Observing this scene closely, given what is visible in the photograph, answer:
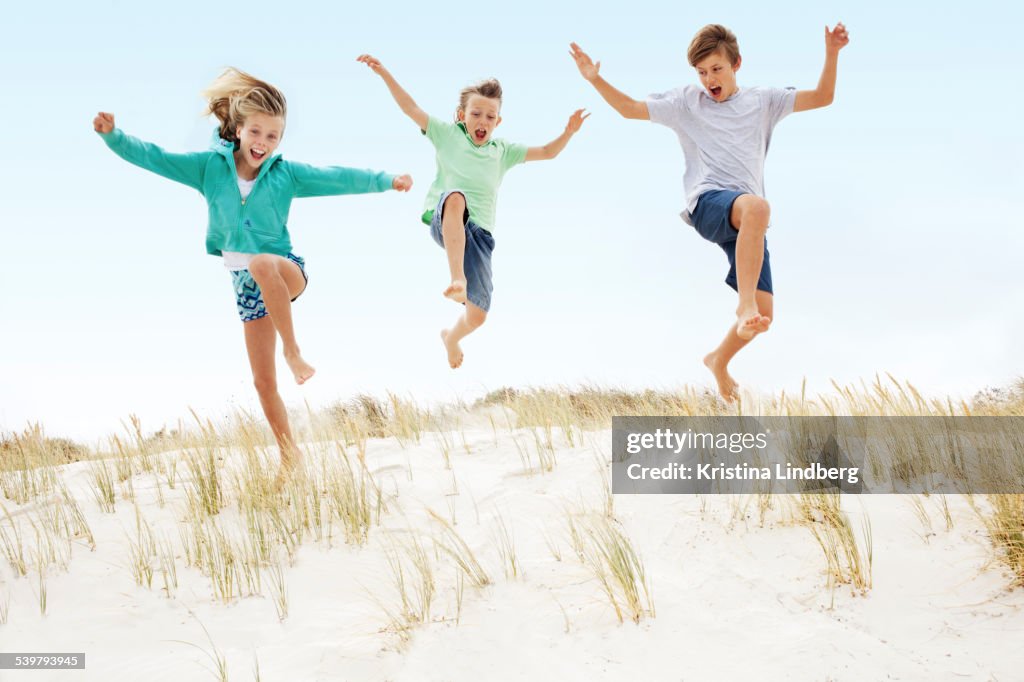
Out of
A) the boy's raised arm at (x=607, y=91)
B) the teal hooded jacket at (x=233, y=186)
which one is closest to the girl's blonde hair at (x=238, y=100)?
the teal hooded jacket at (x=233, y=186)

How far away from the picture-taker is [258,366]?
5.07 meters

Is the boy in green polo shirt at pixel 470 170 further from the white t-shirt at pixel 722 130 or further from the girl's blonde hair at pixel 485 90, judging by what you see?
the white t-shirt at pixel 722 130

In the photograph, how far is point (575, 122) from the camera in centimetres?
641

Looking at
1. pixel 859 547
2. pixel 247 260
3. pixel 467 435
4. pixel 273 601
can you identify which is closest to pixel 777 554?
pixel 859 547

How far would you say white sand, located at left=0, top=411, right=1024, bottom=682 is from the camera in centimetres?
330

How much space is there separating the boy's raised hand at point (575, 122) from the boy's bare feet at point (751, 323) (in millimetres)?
2080

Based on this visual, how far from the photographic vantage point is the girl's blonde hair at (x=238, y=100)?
16.5 feet

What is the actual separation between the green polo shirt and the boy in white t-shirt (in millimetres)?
979

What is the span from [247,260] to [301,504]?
144 centimetres

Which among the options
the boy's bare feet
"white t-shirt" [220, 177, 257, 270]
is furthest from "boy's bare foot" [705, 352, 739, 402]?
"white t-shirt" [220, 177, 257, 270]

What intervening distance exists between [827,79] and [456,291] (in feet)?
8.90

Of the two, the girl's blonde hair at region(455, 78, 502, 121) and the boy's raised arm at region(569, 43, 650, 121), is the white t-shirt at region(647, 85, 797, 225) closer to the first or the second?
the boy's raised arm at region(569, 43, 650, 121)

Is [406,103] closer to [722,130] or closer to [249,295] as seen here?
[249,295]

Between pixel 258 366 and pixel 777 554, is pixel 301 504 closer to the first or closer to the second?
pixel 258 366
